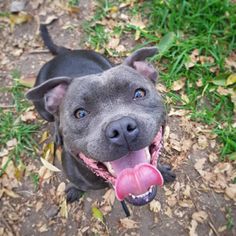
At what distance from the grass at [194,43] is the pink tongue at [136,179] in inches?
63.1

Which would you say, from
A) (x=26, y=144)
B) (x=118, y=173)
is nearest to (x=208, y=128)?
(x=118, y=173)

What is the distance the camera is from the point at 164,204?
357 centimetres

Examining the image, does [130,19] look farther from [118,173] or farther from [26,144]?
[118,173]

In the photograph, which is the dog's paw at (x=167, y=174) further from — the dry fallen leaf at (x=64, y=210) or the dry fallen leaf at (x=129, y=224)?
the dry fallen leaf at (x=64, y=210)

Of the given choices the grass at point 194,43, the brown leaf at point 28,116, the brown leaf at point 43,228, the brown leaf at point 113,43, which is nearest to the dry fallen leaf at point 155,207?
the grass at point 194,43

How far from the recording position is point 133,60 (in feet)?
9.28

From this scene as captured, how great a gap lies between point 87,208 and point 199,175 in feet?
3.79

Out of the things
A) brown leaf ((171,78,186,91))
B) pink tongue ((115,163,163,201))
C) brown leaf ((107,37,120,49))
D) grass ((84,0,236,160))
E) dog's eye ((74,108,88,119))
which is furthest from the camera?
brown leaf ((107,37,120,49))

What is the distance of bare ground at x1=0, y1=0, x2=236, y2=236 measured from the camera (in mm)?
3488

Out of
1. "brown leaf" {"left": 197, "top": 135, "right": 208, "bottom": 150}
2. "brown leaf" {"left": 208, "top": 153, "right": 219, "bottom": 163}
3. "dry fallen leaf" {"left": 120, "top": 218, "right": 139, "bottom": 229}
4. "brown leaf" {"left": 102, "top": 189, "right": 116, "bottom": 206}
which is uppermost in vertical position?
"brown leaf" {"left": 197, "top": 135, "right": 208, "bottom": 150}

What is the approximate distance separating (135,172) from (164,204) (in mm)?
1272

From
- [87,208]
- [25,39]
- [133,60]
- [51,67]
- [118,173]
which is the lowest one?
[87,208]

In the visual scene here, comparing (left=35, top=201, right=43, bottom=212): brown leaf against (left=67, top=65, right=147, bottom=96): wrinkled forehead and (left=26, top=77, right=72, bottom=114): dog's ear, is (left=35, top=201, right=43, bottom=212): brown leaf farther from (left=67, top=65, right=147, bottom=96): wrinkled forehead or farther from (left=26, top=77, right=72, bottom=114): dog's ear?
(left=67, top=65, right=147, bottom=96): wrinkled forehead

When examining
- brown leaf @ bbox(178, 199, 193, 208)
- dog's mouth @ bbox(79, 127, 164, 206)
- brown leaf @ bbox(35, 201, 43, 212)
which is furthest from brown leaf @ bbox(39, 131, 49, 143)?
brown leaf @ bbox(178, 199, 193, 208)
